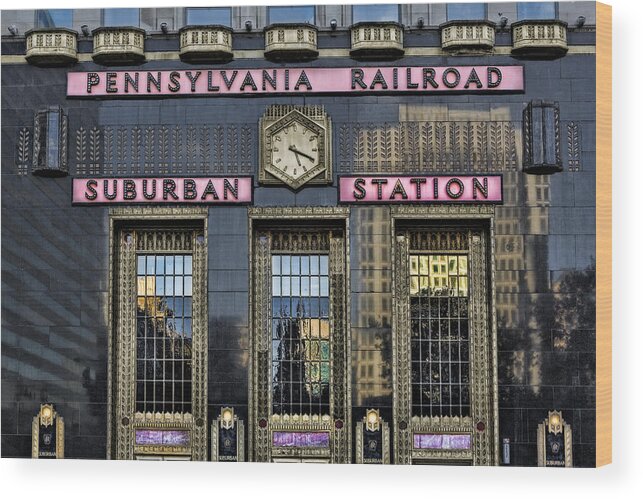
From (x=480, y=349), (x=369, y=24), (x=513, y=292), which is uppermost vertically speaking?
(x=369, y=24)

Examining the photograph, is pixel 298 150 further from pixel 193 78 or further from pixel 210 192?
pixel 193 78

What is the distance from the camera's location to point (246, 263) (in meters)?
16.6

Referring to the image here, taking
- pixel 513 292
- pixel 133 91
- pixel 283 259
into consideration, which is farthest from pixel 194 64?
pixel 513 292

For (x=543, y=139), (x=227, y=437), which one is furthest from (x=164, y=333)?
(x=543, y=139)

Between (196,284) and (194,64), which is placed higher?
(194,64)

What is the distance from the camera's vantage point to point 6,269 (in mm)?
16812

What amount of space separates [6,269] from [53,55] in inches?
190

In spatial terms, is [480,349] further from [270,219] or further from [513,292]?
[270,219]

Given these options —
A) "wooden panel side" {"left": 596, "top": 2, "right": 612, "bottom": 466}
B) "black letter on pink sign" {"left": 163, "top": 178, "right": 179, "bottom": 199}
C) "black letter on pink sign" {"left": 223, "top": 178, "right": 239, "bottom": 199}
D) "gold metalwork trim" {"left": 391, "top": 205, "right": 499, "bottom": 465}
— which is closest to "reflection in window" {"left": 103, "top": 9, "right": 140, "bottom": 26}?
"black letter on pink sign" {"left": 163, "top": 178, "right": 179, "bottom": 199}

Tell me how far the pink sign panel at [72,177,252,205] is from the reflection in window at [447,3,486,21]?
222 inches

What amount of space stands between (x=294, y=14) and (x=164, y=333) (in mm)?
7530

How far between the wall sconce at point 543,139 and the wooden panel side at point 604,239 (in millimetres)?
841

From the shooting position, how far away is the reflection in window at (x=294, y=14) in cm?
1650

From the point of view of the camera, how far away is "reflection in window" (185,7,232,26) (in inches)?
654
